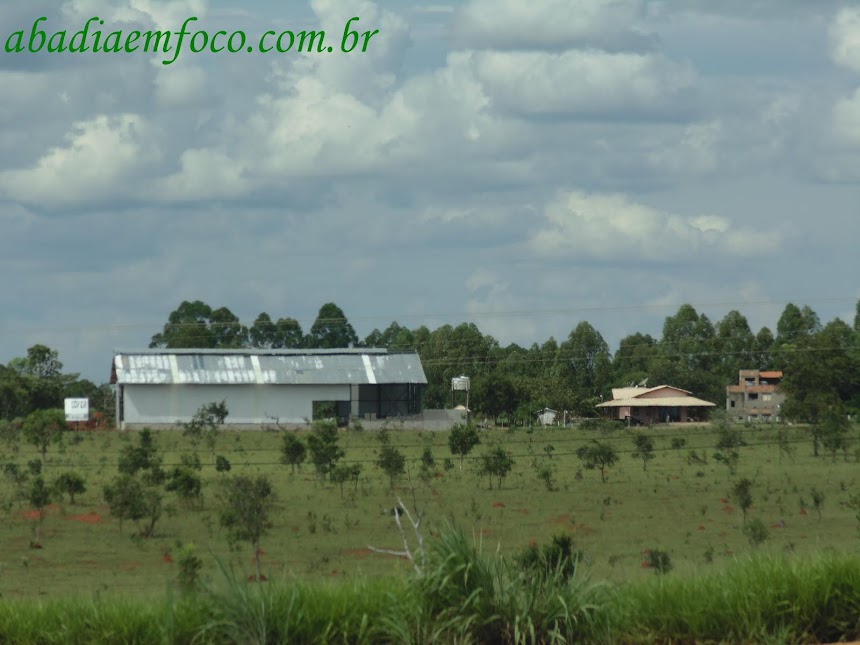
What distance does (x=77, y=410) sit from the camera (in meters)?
78.4

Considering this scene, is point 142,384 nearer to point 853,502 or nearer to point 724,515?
point 724,515

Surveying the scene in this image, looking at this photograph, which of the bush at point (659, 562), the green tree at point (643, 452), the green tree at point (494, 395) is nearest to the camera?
the bush at point (659, 562)

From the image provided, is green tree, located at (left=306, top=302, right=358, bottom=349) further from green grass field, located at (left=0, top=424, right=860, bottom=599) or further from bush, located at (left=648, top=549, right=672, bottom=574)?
bush, located at (left=648, top=549, right=672, bottom=574)

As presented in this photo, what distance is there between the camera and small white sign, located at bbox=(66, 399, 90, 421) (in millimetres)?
78062

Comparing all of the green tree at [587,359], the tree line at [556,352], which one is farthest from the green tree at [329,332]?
the green tree at [587,359]

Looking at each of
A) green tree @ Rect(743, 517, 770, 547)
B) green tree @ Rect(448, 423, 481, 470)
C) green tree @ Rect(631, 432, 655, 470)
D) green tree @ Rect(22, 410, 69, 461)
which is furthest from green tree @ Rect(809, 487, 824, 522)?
green tree @ Rect(22, 410, 69, 461)

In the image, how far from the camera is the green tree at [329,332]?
122m

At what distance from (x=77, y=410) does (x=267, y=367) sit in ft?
43.2

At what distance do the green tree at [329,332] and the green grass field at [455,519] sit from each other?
228 feet

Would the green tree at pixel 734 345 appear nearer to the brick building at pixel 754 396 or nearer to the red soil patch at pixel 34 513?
the brick building at pixel 754 396

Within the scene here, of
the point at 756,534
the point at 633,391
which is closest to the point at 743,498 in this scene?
the point at 756,534

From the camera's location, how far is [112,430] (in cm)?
7431

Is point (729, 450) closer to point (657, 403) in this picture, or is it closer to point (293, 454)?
point (293, 454)

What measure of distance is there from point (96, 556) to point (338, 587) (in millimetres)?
21240
